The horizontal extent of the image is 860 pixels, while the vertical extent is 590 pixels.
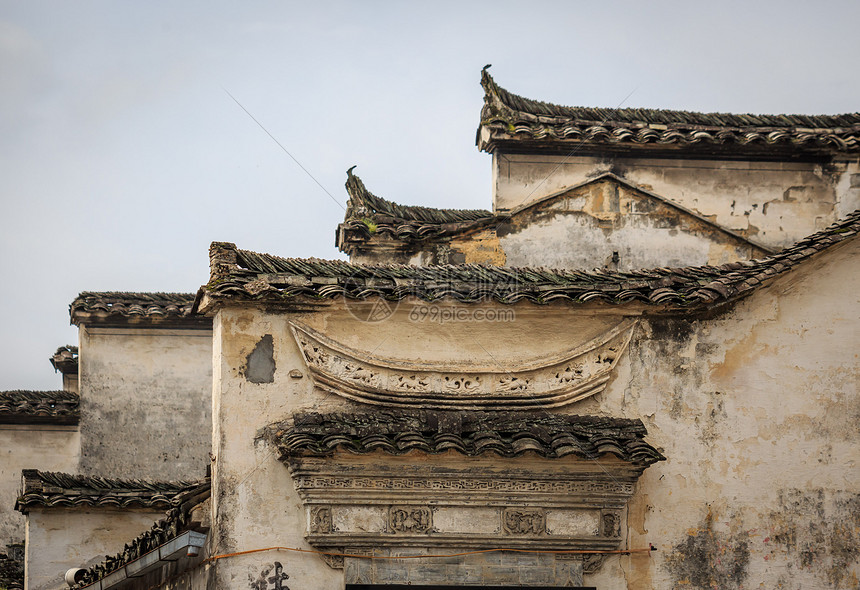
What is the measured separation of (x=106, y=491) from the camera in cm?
1352

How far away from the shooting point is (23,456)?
17.0 m

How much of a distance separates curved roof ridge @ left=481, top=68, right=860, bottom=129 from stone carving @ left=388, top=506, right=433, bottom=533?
6.74 m

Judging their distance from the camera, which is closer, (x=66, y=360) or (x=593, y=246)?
(x=593, y=246)

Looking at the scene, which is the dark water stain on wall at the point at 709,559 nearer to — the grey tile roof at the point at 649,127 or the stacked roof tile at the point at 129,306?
the grey tile roof at the point at 649,127

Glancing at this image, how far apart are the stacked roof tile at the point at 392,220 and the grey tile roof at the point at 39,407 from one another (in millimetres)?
5677

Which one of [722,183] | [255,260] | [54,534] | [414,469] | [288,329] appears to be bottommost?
[54,534]

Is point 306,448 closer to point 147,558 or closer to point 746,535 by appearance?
point 147,558

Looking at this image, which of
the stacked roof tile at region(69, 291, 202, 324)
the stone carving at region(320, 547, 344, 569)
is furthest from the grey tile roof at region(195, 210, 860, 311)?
the stacked roof tile at region(69, 291, 202, 324)

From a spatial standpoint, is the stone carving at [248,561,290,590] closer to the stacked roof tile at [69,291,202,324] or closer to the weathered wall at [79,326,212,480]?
the weathered wall at [79,326,212,480]

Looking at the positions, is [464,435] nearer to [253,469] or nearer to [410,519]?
[410,519]

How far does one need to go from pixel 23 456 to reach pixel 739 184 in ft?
38.7

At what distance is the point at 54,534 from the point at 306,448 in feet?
18.1

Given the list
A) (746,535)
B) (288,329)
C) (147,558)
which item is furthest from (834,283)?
(147,558)

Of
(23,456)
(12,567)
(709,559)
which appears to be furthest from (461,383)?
(23,456)
